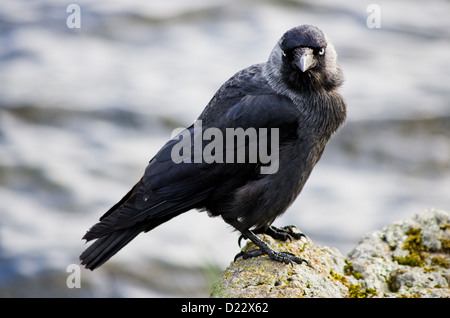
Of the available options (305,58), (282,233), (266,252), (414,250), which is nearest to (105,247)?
(266,252)

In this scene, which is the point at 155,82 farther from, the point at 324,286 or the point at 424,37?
the point at 324,286

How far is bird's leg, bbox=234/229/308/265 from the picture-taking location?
15.5ft

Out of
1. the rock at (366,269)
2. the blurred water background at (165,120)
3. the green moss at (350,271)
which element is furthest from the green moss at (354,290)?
the blurred water background at (165,120)

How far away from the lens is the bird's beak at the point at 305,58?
191 inches

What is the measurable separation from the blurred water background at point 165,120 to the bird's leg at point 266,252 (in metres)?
0.65

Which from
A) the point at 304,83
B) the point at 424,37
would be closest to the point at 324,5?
the point at 424,37

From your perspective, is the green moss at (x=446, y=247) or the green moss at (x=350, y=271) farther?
the green moss at (x=446, y=247)

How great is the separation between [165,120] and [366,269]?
6.80m

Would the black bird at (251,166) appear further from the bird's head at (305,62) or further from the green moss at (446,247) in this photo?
the green moss at (446,247)

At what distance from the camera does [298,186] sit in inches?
200

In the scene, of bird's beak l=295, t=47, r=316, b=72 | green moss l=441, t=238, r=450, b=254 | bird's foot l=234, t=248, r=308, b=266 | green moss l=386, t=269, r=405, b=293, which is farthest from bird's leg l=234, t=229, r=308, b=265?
bird's beak l=295, t=47, r=316, b=72

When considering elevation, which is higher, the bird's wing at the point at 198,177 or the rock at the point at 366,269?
the bird's wing at the point at 198,177

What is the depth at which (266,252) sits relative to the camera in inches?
192
